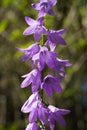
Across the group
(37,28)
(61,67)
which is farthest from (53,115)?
(37,28)

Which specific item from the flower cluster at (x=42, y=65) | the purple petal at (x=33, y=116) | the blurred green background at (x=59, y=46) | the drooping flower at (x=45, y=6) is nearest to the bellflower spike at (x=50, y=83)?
the flower cluster at (x=42, y=65)

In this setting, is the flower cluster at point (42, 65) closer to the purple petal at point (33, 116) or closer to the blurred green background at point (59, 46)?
the purple petal at point (33, 116)

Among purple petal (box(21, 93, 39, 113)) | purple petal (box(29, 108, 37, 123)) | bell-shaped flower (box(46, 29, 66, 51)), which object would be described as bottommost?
purple petal (box(29, 108, 37, 123))

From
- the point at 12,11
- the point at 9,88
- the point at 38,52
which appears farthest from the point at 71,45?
the point at 38,52

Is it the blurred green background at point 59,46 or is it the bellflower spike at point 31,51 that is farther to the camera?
the blurred green background at point 59,46

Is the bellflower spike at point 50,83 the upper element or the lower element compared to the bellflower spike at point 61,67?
lower

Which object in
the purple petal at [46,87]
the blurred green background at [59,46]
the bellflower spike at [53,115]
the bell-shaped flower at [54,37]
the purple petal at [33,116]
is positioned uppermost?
the bell-shaped flower at [54,37]

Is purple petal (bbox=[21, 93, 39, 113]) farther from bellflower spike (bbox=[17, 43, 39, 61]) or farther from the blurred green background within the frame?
the blurred green background

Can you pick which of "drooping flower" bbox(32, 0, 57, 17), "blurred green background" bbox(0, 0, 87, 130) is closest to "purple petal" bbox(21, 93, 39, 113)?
"drooping flower" bbox(32, 0, 57, 17)
